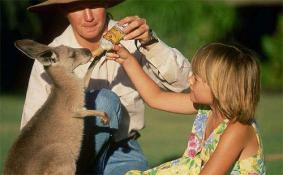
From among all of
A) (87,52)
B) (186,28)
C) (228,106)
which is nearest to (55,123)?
(87,52)

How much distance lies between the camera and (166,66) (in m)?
5.03

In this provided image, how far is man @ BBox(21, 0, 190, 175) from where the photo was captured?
5.02 m

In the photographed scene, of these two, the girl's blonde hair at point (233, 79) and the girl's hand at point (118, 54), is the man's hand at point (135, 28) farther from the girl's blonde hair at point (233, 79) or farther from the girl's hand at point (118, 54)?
the girl's blonde hair at point (233, 79)

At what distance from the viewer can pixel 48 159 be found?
4480mm

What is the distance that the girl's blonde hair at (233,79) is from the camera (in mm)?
4199

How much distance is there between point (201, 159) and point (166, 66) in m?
0.80

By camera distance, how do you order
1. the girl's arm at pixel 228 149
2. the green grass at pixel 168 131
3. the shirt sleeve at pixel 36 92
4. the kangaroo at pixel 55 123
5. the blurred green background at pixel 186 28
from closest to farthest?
1. the girl's arm at pixel 228 149
2. the kangaroo at pixel 55 123
3. the shirt sleeve at pixel 36 92
4. the green grass at pixel 168 131
5. the blurred green background at pixel 186 28

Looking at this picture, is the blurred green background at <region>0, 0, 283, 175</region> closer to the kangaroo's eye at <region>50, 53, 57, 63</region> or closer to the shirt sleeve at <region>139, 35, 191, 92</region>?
the shirt sleeve at <region>139, 35, 191, 92</region>

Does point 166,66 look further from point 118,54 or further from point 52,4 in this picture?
point 52,4

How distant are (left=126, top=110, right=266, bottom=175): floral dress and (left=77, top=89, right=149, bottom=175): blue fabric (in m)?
0.53

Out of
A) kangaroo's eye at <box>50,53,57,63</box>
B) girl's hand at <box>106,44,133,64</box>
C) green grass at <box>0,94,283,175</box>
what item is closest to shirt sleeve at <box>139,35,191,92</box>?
girl's hand at <box>106,44,133,64</box>

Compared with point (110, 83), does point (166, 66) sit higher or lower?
higher

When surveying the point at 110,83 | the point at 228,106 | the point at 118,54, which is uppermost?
the point at 118,54

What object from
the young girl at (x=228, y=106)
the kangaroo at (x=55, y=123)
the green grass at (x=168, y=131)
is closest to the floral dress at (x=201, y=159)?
the young girl at (x=228, y=106)
